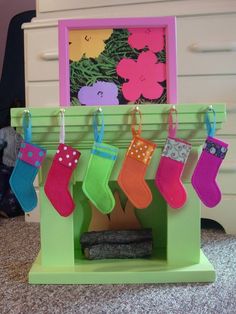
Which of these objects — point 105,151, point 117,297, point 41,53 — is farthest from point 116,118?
point 41,53

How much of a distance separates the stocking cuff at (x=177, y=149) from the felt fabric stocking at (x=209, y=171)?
3 cm

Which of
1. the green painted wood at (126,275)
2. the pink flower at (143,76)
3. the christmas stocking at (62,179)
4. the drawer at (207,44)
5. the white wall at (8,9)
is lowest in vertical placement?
the green painted wood at (126,275)

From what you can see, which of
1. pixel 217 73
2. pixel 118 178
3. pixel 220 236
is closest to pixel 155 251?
pixel 118 178

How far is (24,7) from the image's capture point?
1817 millimetres

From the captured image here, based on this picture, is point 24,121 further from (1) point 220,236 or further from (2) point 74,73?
(1) point 220,236

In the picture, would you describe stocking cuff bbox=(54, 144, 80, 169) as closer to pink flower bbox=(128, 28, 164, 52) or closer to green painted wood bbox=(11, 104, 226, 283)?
green painted wood bbox=(11, 104, 226, 283)

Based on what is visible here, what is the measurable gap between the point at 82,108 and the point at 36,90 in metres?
0.60

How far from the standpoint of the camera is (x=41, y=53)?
4.06 ft

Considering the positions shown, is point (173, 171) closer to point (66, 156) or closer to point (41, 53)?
point (66, 156)

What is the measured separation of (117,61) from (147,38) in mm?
69

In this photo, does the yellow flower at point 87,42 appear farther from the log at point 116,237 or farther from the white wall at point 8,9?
the white wall at point 8,9

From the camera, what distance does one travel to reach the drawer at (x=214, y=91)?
1134 mm

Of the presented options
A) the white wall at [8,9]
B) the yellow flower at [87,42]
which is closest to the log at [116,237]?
the yellow flower at [87,42]

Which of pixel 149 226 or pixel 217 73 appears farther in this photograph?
pixel 217 73
